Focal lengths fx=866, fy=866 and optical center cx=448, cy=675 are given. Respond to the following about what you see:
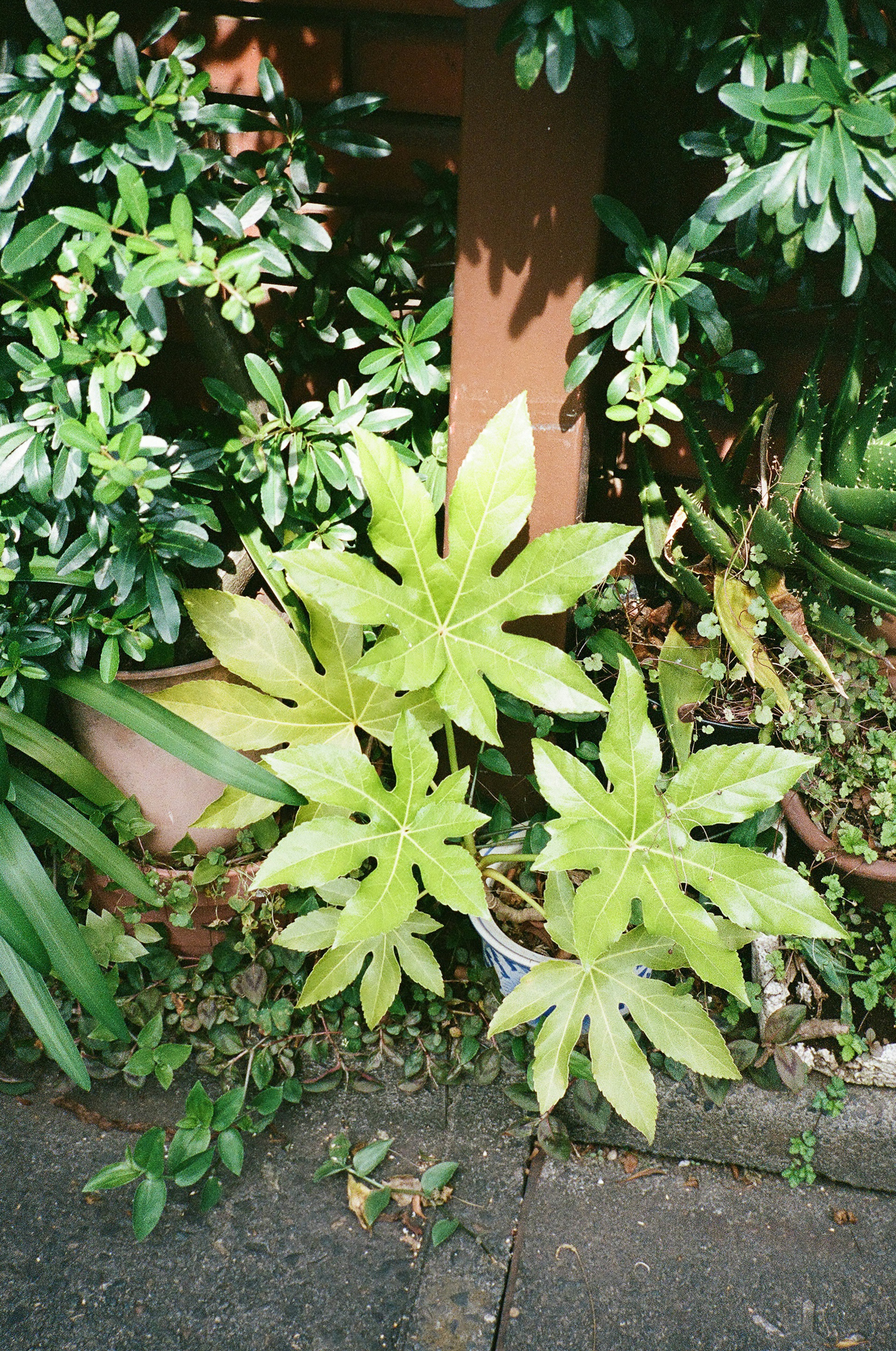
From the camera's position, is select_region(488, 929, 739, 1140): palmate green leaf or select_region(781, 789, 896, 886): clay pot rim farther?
select_region(781, 789, 896, 886): clay pot rim

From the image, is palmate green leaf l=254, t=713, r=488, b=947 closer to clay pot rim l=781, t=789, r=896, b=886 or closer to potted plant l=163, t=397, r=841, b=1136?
potted plant l=163, t=397, r=841, b=1136

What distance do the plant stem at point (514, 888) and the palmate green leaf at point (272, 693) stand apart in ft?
1.01

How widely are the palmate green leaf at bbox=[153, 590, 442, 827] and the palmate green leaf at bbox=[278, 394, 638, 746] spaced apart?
0.56 ft

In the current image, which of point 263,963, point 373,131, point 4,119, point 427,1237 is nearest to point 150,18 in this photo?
point 373,131

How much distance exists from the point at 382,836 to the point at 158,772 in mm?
634

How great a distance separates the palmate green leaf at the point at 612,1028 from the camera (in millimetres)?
1381

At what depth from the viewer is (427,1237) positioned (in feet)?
5.02

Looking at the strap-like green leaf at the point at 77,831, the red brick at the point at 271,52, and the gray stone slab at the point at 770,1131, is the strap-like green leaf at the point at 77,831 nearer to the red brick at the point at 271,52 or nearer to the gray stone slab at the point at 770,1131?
the gray stone slab at the point at 770,1131

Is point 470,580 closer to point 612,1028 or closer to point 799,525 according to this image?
point 799,525

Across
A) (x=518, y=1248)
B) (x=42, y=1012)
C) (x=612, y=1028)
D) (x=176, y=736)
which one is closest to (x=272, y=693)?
(x=176, y=736)

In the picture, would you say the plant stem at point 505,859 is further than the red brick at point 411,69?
No

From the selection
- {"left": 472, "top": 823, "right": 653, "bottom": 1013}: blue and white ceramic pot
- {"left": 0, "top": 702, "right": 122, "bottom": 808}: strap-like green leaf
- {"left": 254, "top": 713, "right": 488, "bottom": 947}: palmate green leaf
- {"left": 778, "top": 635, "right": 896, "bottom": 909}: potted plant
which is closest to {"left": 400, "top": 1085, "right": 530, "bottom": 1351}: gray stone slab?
{"left": 472, "top": 823, "right": 653, "bottom": 1013}: blue and white ceramic pot

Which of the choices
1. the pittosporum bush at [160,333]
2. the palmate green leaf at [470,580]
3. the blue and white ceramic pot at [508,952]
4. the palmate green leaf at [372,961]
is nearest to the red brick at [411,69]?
the pittosporum bush at [160,333]

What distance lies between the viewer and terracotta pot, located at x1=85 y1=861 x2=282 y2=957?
1835 millimetres
